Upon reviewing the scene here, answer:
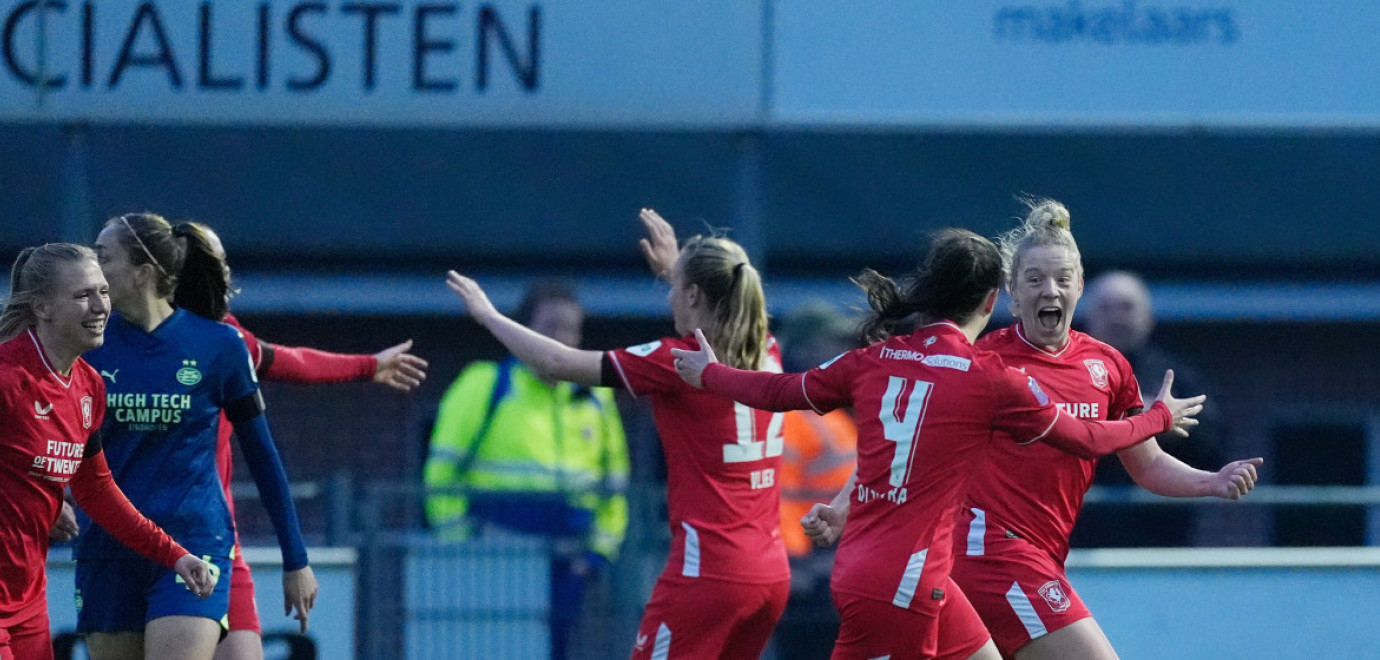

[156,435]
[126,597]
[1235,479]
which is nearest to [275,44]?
[156,435]

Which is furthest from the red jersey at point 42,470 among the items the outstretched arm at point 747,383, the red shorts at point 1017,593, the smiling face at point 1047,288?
the smiling face at point 1047,288

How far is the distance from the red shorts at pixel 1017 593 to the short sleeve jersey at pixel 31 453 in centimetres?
247

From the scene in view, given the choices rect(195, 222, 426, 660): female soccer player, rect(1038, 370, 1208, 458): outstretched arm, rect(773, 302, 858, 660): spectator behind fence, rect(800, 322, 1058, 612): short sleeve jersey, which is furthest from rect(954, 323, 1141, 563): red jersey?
rect(773, 302, 858, 660): spectator behind fence

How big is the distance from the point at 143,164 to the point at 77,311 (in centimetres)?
553

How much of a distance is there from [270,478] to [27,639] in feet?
2.67

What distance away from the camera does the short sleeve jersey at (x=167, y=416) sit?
15.1ft

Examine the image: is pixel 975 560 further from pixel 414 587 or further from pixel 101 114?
pixel 101 114

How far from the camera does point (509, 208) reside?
10172mm

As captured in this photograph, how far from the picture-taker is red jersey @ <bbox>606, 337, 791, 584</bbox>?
16.3ft

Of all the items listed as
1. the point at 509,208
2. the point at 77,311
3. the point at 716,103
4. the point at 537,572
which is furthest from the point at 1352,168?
the point at 77,311

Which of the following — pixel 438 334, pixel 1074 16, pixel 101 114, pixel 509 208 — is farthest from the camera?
pixel 438 334

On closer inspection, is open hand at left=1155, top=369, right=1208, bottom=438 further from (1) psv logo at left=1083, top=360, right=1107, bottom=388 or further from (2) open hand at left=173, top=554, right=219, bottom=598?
(2) open hand at left=173, top=554, right=219, bottom=598

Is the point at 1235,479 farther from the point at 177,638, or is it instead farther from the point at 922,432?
the point at 177,638

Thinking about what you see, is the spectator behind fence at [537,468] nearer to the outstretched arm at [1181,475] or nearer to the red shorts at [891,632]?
the outstretched arm at [1181,475]
